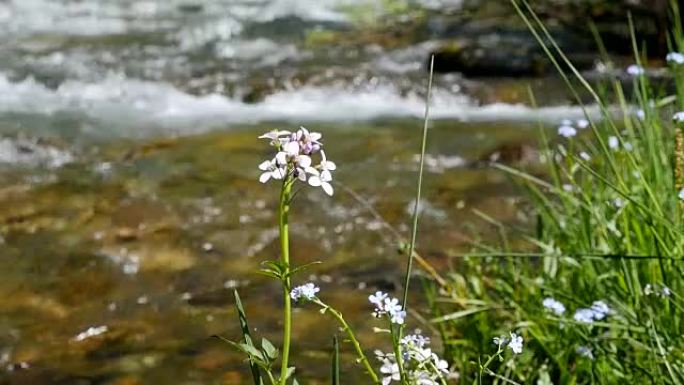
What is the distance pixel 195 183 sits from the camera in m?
4.47

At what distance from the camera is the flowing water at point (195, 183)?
112 inches

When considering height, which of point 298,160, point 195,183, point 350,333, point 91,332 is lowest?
point 195,183

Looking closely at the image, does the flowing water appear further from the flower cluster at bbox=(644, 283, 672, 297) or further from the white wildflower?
the flower cluster at bbox=(644, 283, 672, 297)

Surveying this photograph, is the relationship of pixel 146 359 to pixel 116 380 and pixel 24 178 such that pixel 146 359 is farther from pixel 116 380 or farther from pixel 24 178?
pixel 24 178

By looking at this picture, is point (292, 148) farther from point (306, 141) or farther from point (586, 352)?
point (586, 352)

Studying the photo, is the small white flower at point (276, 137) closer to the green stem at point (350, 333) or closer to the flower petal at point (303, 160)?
the flower petal at point (303, 160)

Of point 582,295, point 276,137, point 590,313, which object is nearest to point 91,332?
point 582,295

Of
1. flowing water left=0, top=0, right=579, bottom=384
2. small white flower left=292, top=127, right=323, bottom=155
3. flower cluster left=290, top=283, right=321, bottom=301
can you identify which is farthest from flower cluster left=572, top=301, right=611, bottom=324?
flowing water left=0, top=0, right=579, bottom=384

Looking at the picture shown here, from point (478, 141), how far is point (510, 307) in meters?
3.30

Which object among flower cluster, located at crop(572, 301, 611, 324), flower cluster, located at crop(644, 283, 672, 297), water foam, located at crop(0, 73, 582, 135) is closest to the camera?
flower cluster, located at crop(572, 301, 611, 324)

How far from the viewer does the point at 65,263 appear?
343 centimetres

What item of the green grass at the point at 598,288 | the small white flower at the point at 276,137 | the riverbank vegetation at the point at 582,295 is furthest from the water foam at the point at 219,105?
the small white flower at the point at 276,137

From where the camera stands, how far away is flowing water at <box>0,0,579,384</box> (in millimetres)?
2844

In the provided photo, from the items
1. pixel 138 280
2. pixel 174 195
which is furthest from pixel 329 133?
pixel 138 280
